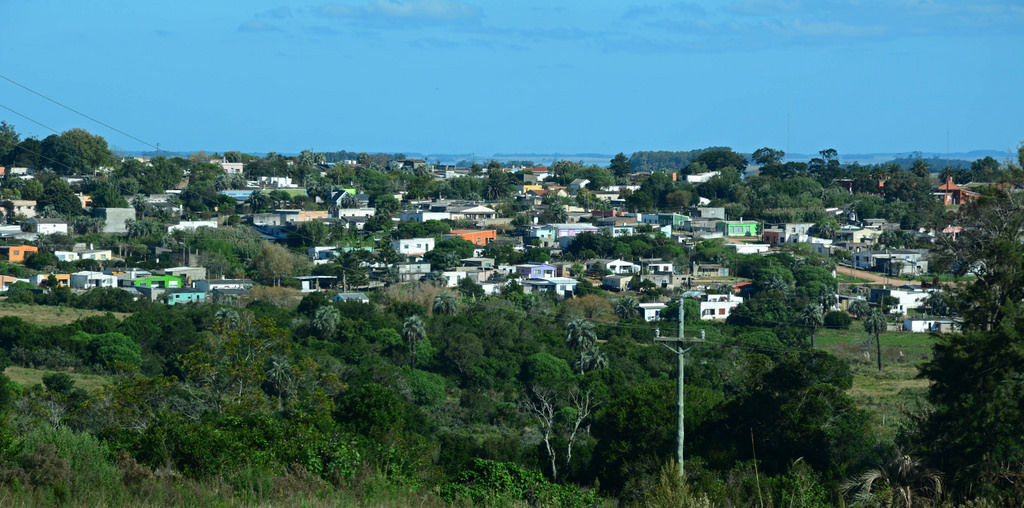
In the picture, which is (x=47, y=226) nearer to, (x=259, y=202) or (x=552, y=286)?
(x=259, y=202)

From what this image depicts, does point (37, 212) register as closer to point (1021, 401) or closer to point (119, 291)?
point (119, 291)

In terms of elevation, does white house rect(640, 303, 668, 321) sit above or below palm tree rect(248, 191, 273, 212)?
below

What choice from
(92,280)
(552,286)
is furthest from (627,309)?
(92,280)

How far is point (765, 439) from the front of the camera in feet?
39.2

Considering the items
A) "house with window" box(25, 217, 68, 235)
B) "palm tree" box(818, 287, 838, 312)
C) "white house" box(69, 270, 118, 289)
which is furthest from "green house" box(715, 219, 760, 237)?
"house with window" box(25, 217, 68, 235)

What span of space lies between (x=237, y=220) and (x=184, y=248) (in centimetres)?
756

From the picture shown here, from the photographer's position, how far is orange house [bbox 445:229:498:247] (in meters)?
39.4

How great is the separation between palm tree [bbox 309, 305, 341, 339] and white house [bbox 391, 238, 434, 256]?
12351mm

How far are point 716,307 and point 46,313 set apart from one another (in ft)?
58.5

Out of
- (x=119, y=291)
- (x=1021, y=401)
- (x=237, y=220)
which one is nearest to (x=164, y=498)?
(x=1021, y=401)

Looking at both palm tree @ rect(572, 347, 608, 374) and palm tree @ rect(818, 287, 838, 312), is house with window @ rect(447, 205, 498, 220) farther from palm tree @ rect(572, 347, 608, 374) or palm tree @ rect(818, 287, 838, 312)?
palm tree @ rect(572, 347, 608, 374)

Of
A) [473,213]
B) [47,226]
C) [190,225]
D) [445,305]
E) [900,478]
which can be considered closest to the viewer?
[900,478]

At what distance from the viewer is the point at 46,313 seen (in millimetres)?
25750

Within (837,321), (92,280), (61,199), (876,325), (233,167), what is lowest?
(837,321)
